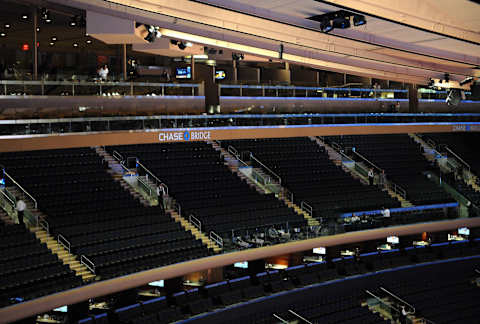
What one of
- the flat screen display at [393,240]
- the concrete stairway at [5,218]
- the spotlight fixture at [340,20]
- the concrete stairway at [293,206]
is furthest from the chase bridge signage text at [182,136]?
the flat screen display at [393,240]

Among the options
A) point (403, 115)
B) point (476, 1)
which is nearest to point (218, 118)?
point (403, 115)

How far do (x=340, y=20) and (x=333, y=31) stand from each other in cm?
173

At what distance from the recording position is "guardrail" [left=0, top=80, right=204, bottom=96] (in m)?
18.4

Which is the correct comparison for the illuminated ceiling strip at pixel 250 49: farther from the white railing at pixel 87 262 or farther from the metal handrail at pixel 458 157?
the metal handrail at pixel 458 157

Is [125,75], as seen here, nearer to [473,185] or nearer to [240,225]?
[240,225]

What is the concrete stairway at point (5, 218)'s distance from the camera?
1576 cm

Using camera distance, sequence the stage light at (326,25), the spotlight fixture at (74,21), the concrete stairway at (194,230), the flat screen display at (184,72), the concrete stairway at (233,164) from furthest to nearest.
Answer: the flat screen display at (184,72) → the concrete stairway at (233,164) → the concrete stairway at (194,230) → the spotlight fixture at (74,21) → the stage light at (326,25)

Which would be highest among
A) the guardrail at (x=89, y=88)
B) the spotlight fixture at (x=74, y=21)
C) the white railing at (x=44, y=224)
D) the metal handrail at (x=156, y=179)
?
the spotlight fixture at (x=74, y=21)

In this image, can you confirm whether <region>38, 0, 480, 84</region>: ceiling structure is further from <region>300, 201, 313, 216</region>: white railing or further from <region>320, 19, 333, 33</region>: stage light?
<region>300, 201, 313, 216</region>: white railing

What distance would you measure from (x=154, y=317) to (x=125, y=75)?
33.0 feet

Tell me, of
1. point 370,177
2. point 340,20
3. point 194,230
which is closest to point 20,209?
point 194,230

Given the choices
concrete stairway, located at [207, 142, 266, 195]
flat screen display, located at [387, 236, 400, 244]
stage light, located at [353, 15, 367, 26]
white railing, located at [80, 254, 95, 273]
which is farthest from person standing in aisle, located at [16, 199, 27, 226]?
flat screen display, located at [387, 236, 400, 244]

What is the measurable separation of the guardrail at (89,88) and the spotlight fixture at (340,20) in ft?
40.4

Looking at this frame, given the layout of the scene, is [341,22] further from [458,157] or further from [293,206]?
[458,157]
